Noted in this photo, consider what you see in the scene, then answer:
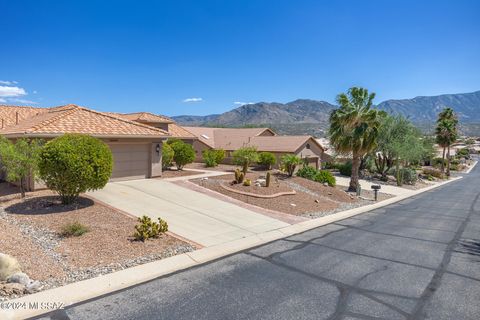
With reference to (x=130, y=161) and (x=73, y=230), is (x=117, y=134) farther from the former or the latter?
(x=73, y=230)

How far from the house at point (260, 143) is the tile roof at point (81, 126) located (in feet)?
57.1

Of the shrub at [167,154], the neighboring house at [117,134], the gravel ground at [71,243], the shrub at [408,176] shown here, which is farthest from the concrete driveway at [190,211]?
the shrub at [408,176]

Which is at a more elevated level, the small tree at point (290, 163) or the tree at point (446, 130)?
the tree at point (446, 130)

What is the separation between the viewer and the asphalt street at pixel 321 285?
641cm

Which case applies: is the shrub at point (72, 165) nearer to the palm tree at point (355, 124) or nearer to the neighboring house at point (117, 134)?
the neighboring house at point (117, 134)

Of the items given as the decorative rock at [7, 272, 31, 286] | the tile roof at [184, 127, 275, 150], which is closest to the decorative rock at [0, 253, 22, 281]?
the decorative rock at [7, 272, 31, 286]

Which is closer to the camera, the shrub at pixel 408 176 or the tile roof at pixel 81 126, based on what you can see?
the tile roof at pixel 81 126

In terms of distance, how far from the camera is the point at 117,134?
18.7 metres

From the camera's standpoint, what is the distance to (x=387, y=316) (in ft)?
20.8

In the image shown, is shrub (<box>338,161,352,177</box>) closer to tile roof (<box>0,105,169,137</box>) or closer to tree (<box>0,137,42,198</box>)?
tile roof (<box>0,105,169,137</box>)

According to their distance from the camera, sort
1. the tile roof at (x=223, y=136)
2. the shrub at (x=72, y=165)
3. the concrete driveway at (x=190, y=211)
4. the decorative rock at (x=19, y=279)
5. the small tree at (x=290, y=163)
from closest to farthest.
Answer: the decorative rock at (x=19, y=279), the concrete driveway at (x=190, y=211), the shrub at (x=72, y=165), the small tree at (x=290, y=163), the tile roof at (x=223, y=136)

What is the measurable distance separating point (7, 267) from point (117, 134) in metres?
12.1

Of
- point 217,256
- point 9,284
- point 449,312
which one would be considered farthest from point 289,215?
point 9,284

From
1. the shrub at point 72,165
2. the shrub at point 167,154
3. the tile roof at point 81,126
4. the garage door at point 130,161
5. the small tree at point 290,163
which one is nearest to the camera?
the shrub at point 72,165
